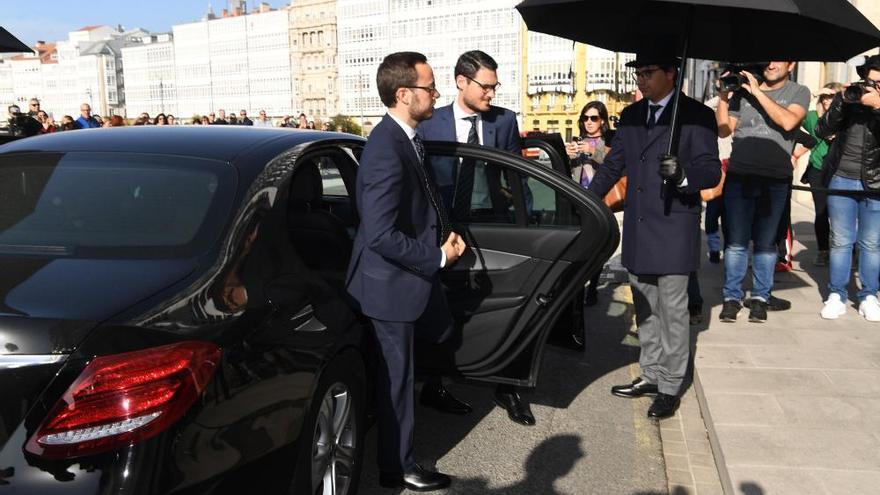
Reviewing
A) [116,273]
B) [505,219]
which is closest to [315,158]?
[505,219]

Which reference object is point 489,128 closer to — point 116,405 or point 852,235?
point 852,235

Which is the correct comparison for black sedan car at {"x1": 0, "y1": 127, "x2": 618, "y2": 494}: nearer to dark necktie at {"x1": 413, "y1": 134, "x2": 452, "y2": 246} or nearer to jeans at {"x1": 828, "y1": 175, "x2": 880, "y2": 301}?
dark necktie at {"x1": 413, "y1": 134, "x2": 452, "y2": 246}

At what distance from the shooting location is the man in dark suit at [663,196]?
431 cm

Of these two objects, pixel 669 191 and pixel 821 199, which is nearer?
pixel 669 191

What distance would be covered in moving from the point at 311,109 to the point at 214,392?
133 metres

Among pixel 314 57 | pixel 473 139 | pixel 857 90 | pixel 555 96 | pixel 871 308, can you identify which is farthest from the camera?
pixel 314 57

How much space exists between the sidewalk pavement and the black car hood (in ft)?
8.16

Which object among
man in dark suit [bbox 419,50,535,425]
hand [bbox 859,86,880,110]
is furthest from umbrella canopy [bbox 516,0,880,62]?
hand [bbox 859,86,880,110]

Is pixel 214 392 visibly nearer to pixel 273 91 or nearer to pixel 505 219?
pixel 505 219

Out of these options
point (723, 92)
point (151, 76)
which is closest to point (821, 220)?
point (723, 92)

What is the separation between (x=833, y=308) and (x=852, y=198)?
0.84 meters

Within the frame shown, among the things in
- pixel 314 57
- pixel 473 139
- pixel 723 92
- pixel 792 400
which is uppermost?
pixel 314 57

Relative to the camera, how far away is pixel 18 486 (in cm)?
203

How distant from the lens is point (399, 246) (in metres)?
3.09
